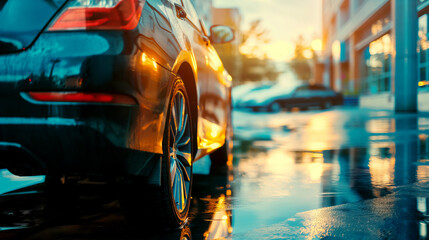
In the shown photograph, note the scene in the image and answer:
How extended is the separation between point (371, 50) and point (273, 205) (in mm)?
28697

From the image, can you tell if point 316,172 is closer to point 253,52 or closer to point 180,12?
point 180,12

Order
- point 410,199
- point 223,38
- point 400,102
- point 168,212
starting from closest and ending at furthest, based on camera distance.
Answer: point 168,212 < point 410,199 < point 223,38 < point 400,102

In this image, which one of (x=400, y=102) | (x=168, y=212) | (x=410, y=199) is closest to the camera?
(x=168, y=212)

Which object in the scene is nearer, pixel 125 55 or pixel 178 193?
pixel 125 55

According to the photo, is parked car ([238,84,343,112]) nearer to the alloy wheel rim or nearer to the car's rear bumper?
the alloy wheel rim

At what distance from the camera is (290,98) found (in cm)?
2589

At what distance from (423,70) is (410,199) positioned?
56.5 ft

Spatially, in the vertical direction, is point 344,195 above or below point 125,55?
below

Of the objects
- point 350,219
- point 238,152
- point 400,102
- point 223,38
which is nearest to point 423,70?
point 400,102

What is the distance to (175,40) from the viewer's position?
11.0ft

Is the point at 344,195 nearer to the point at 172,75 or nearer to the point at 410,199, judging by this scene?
the point at 410,199

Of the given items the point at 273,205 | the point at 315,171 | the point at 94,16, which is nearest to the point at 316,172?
the point at 315,171

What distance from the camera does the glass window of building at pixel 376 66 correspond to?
2681cm

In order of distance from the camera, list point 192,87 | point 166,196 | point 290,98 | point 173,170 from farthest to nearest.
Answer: point 290,98 → point 192,87 → point 173,170 → point 166,196
